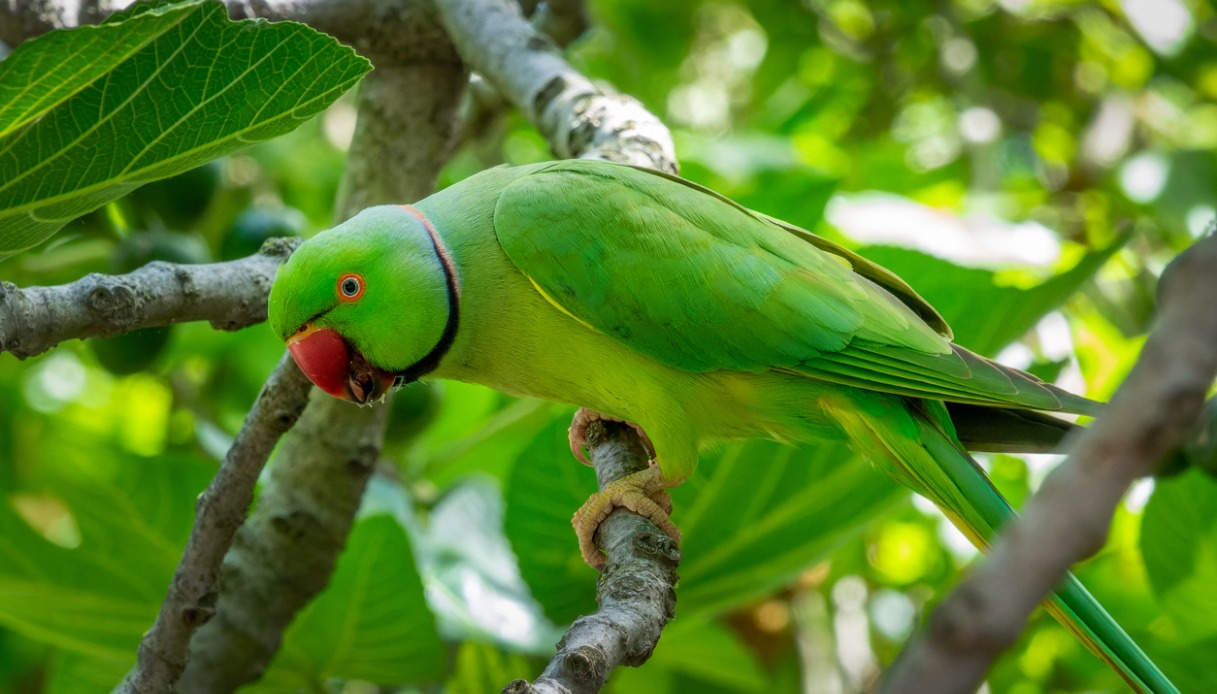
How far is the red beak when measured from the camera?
183 centimetres

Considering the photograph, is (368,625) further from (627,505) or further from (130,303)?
(130,303)

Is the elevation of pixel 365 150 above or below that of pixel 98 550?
above

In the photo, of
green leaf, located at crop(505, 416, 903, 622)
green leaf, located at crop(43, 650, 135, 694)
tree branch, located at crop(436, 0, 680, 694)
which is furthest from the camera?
green leaf, located at crop(43, 650, 135, 694)

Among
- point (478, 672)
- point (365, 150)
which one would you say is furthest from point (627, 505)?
point (365, 150)

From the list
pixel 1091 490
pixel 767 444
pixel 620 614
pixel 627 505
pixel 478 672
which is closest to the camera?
pixel 1091 490

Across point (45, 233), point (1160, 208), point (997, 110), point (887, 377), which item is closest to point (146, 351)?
point (45, 233)

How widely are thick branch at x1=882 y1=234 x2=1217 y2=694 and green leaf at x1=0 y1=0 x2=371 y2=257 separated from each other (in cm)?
116

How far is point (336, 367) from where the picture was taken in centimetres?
189

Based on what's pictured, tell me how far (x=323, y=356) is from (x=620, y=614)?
841 mm

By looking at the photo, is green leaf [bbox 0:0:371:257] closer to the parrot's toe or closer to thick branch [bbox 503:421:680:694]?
thick branch [bbox 503:421:680:694]

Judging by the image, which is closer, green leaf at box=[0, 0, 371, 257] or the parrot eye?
green leaf at box=[0, 0, 371, 257]

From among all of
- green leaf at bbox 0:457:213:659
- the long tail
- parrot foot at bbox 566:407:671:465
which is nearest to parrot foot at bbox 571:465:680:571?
parrot foot at bbox 566:407:671:465

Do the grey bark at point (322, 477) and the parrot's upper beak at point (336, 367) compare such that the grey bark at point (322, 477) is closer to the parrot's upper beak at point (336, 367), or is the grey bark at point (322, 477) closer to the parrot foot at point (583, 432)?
the parrot's upper beak at point (336, 367)

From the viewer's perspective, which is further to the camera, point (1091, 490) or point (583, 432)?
point (583, 432)
